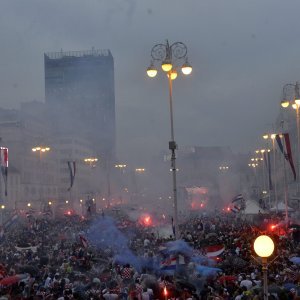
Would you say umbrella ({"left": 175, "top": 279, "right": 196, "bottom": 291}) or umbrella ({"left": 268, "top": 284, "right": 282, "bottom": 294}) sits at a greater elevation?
umbrella ({"left": 268, "top": 284, "right": 282, "bottom": 294})

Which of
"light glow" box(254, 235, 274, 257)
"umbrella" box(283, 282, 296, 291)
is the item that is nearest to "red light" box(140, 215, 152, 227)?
"umbrella" box(283, 282, 296, 291)

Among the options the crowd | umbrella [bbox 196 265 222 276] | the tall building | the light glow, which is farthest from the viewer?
the tall building

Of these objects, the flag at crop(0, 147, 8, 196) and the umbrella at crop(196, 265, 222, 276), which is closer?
the umbrella at crop(196, 265, 222, 276)

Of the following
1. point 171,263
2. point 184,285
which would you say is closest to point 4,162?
point 171,263

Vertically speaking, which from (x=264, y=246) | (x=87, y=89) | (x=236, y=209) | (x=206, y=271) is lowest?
(x=206, y=271)

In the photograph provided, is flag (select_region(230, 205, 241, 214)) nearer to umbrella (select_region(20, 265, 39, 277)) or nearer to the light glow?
umbrella (select_region(20, 265, 39, 277))

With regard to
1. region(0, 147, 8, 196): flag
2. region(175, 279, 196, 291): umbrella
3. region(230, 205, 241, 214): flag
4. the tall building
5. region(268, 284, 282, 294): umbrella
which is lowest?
region(175, 279, 196, 291): umbrella

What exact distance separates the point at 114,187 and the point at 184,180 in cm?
1478

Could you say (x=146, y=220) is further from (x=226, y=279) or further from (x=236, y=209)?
(x=226, y=279)

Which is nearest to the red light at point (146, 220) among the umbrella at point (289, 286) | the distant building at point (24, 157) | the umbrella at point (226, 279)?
the umbrella at point (226, 279)

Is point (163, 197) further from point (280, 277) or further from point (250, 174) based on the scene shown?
point (280, 277)

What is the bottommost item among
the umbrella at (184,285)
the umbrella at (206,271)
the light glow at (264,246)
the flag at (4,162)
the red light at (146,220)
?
the umbrella at (184,285)

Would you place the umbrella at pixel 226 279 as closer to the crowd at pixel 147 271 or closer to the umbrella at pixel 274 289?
the crowd at pixel 147 271

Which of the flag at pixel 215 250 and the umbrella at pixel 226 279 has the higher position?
the flag at pixel 215 250
